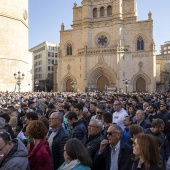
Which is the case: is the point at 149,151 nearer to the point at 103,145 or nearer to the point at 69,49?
the point at 103,145

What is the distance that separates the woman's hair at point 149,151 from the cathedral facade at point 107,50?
3410 cm

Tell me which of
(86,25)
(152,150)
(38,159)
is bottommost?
(38,159)

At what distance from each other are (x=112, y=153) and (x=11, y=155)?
5.01 ft

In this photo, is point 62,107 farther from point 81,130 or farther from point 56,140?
point 56,140

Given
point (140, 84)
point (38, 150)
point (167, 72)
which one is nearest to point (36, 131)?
point (38, 150)

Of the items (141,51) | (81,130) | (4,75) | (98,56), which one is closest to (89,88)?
(98,56)

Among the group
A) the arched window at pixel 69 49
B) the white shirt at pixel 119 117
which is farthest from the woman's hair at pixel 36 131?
the arched window at pixel 69 49

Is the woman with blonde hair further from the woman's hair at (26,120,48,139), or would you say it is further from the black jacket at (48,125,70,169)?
the black jacket at (48,125,70,169)

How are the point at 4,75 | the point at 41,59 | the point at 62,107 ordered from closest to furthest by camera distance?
the point at 62,107, the point at 4,75, the point at 41,59

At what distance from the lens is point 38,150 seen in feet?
10.5

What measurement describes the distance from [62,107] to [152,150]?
19.1 feet

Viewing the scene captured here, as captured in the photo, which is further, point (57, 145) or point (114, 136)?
point (57, 145)

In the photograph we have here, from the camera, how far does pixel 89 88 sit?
38.6 metres

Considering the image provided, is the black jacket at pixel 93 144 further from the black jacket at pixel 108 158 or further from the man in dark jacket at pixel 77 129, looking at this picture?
Result: the man in dark jacket at pixel 77 129
